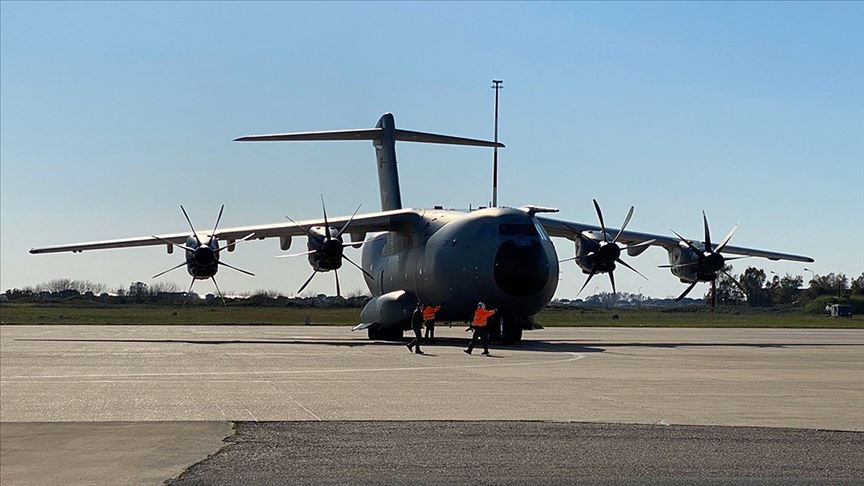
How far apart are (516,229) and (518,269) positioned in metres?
1.40

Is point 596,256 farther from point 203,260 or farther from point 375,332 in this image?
point 203,260

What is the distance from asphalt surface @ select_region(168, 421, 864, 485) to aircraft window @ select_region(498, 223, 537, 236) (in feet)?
70.0

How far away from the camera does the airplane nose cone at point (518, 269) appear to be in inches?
1388

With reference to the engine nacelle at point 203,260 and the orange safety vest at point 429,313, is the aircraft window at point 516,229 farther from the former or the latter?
the engine nacelle at point 203,260

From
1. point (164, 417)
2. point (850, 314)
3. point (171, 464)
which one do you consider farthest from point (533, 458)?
point (850, 314)

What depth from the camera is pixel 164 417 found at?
14578 mm

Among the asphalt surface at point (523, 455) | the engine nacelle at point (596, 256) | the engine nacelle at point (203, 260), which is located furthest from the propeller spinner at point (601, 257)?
the asphalt surface at point (523, 455)

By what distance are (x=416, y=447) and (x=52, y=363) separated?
14668 millimetres

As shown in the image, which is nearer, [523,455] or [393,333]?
[523,455]

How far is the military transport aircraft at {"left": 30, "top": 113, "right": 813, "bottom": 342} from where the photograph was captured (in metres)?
35.7

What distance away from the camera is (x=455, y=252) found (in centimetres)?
3669

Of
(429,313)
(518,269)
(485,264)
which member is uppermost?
(485,264)

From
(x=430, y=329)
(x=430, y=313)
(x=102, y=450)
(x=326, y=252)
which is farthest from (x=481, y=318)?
(x=102, y=450)

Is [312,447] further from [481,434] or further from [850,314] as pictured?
[850,314]
